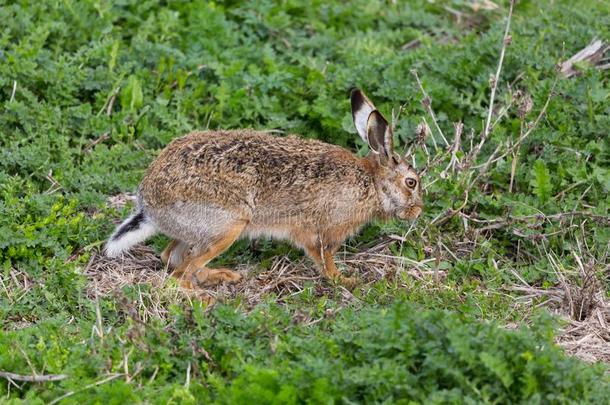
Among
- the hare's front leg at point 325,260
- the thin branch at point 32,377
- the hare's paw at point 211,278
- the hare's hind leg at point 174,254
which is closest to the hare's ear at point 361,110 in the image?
the hare's front leg at point 325,260

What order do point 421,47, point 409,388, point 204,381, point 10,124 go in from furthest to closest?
point 421,47 → point 10,124 → point 204,381 → point 409,388

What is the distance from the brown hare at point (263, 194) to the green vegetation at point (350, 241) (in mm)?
280

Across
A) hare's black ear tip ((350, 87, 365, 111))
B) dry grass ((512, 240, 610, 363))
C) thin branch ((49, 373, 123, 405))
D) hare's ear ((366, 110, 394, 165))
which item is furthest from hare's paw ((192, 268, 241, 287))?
dry grass ((512, 240, 610, 363))

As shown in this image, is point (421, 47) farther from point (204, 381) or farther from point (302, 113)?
point (204, 381)

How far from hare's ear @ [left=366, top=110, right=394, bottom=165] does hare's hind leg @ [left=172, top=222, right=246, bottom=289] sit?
3.69 ft

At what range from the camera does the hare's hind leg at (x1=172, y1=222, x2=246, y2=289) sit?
25.2 feet

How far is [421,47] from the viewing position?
10242 millimetres

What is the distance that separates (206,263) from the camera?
7.75 m

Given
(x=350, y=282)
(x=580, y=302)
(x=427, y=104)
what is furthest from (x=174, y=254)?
(x=580, y=302)

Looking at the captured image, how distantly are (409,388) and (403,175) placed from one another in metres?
2.80

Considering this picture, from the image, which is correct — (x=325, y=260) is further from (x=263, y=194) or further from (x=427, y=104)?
(x=427, y=104)

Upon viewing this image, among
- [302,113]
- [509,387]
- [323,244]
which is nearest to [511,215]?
[323,244]

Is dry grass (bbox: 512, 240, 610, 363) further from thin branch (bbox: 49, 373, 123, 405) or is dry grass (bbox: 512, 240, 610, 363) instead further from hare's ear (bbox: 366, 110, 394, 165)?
thin branch (bbox: 49, 373, 123, 405)

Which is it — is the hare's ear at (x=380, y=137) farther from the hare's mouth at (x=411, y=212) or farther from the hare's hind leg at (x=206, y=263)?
the hare's hind leg at (x=206, y=263)
